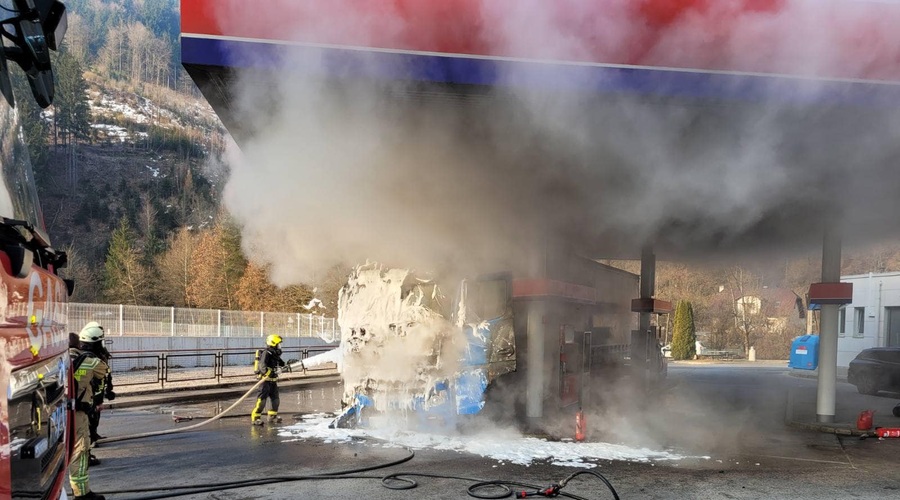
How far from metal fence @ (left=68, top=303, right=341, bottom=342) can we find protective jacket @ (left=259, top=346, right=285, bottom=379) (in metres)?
7.02

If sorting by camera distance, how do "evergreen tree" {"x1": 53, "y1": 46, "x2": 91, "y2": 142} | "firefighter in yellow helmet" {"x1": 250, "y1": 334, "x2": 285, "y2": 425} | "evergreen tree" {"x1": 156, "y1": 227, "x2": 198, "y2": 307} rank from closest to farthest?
"firefighter in yellow helmet" {"x1": 250, "y1": 334, "x2": 285, "y2": 425} → "evergreen tree" {"x1": 156, "y1": 227, "x2": 198, "y2": 307} → "evergreen tree" {"x1": 53, "y1": 46, "x2": 91, "y2": 142}

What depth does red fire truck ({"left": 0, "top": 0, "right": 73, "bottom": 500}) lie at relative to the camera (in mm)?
1739

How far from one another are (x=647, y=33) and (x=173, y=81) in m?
124

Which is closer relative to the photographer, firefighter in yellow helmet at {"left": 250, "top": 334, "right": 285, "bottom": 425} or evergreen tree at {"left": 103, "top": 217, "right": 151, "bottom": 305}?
firefighter in yellow helmet at {"left": 250, "top": 334, "right": 285, "bottom": 425}

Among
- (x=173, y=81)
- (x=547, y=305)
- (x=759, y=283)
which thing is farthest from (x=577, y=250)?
(x=173, y=81)

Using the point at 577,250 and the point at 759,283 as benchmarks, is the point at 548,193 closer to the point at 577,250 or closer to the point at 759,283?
the point at 577,250

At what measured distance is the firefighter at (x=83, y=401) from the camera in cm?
449

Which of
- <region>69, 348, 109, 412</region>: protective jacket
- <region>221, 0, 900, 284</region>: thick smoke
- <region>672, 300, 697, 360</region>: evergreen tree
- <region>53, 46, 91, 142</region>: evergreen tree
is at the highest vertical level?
<region>53, 46, 91, 142</region>: evergreen tree

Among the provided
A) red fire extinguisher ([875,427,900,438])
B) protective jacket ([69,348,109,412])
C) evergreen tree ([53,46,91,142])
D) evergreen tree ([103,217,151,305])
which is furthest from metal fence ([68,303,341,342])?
evergreen tree ([53,46,91,142])

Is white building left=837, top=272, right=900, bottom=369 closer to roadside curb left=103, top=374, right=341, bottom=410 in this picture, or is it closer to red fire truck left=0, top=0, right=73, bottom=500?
roadside curb left=103, top=374, right=341, bottom=410

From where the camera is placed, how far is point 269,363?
8.93 metres

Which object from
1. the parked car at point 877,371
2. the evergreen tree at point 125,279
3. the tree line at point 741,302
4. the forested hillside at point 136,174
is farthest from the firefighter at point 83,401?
the evergreen tree at point 125,279

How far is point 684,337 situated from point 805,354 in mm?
9700

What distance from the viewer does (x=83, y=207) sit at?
60344 mm
